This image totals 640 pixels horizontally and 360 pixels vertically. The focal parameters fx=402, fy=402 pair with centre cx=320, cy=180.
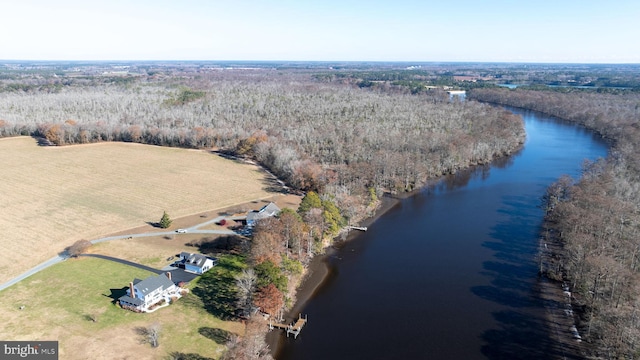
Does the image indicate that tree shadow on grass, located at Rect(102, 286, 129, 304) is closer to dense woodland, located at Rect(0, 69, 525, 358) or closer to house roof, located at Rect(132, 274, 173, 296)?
house roof, located at Rect(132, 274, 173, 296)

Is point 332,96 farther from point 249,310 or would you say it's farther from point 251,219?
point 249,310

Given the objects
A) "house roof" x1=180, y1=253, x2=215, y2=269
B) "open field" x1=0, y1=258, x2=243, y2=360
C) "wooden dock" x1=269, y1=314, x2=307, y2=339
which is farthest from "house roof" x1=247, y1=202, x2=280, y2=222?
"wooden dock" x1=269, y1=314, x2=307, y2=339

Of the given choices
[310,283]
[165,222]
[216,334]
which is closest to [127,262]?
[165,222]

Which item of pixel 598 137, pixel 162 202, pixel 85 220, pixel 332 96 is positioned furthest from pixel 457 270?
pixel 332 96

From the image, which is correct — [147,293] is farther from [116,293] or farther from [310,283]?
[310,283]

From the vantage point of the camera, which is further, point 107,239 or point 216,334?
point 107,239

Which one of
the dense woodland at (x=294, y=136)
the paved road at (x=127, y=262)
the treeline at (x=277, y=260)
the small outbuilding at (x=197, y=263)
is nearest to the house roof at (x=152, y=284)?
the small outbuilding at (x=197, y=263)
